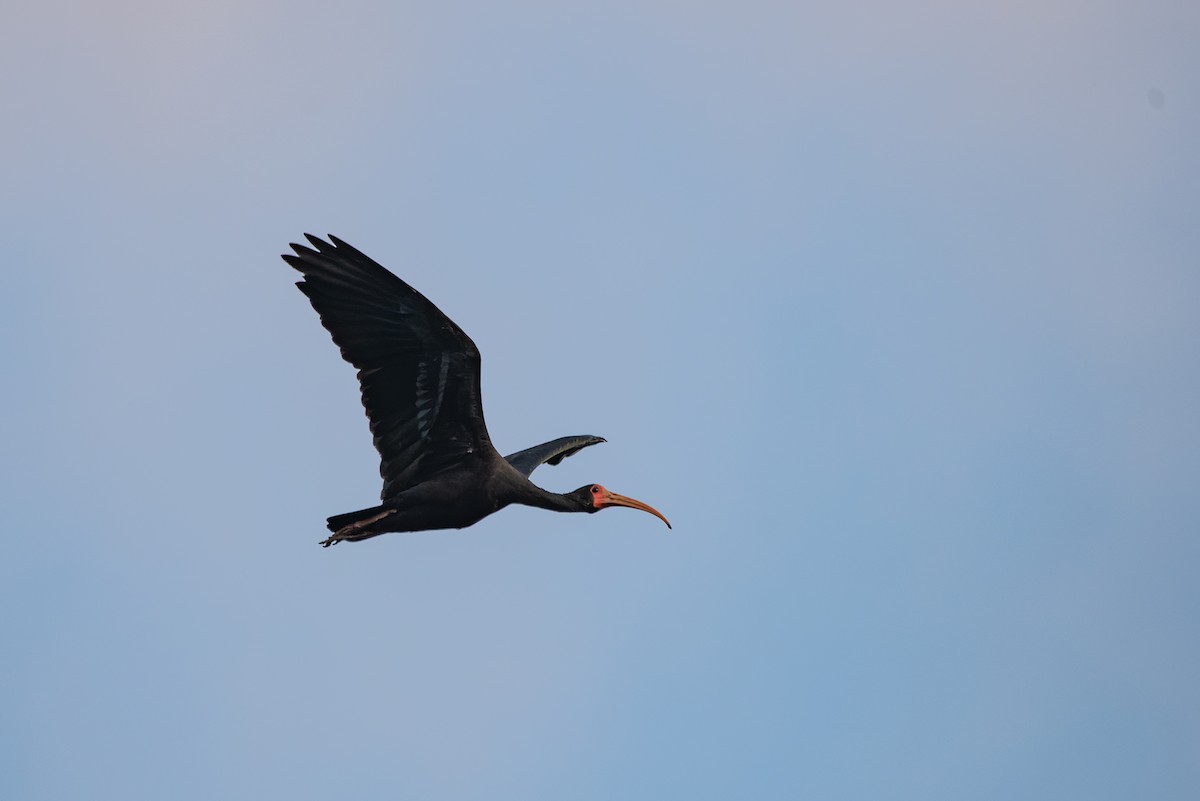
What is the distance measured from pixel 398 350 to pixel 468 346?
3.05ft

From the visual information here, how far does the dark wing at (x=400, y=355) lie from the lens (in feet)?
69.5

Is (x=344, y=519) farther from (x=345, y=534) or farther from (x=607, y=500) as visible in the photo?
(x=607, y=500)

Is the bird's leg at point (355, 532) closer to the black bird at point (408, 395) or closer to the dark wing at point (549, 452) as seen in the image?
the black bird at point (408, 395)

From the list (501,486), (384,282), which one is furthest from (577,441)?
(384,282)

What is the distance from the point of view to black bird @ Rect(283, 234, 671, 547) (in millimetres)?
21234

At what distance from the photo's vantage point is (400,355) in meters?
21.5

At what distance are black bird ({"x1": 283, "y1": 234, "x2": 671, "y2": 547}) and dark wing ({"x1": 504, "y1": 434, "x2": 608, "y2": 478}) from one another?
9.48 feet

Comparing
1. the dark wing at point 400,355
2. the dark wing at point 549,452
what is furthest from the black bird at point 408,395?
the dark wing at point 549,452

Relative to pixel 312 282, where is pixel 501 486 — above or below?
below

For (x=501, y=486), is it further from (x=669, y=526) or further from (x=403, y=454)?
(x=669, y=526)

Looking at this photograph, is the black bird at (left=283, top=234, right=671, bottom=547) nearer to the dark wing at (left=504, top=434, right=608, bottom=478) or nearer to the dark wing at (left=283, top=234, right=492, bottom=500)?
the dark wing at (left=283, top=234, right=492, bottom=500)

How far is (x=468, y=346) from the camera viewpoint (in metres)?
21.2

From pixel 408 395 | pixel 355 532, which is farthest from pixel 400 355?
pixel 355 532

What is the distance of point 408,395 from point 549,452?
5.13m
